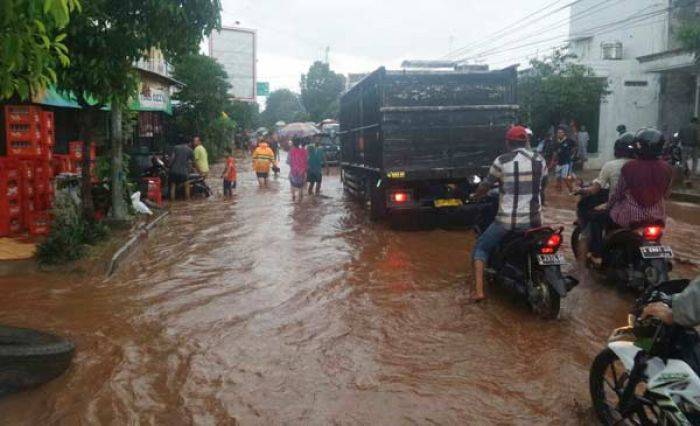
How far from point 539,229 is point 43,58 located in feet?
13.8

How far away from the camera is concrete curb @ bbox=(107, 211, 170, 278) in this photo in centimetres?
771

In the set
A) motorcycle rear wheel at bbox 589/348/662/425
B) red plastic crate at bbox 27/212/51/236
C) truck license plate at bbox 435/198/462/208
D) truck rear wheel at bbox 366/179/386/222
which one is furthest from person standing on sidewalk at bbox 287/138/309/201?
motorcycle rear wheel at bbox 589/348/662/425

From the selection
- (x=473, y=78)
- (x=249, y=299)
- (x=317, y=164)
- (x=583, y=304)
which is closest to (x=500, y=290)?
(x=583, y=304)

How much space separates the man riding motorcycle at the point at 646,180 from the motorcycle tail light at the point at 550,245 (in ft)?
2.91

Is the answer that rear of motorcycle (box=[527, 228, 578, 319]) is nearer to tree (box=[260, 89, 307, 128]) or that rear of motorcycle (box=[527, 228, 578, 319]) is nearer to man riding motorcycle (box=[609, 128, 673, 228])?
man riding motorcycle (box=[609, 128, 673, 228])

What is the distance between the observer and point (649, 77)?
2505cm

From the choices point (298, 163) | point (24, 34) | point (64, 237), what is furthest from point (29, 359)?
point (298, 163)

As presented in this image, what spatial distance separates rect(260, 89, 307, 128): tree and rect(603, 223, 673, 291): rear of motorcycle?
3192 inches

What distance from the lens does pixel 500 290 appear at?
22.3ft

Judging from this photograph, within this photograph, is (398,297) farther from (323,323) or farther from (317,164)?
(317,164)

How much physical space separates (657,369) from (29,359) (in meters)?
3.77

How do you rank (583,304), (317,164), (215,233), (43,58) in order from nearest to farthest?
(43,58) < (583,304) < (215,233) < (317,164)

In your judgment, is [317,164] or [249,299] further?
[317,164]


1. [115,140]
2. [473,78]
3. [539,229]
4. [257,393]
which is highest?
[473,78]
